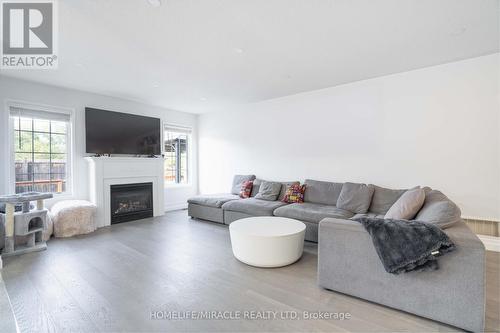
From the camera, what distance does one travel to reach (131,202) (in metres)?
4.86

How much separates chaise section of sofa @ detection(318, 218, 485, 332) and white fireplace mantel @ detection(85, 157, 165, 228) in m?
4.04

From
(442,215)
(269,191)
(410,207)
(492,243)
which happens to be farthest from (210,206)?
(492,243)

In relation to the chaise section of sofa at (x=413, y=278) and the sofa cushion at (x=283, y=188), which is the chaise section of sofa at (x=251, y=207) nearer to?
the sofa cushion at (x=283, y=188)

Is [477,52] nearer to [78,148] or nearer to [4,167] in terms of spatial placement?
[78,148]

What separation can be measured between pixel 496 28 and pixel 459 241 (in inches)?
92.2

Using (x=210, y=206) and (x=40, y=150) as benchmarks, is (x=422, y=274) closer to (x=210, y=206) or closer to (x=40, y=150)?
(x=210, y=206)

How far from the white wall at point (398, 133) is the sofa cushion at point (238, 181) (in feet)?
0.77

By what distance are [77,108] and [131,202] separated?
203 centimetres

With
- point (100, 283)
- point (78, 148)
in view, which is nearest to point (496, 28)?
point (100, 283)

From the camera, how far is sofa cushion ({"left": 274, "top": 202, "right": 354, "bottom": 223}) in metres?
3.27

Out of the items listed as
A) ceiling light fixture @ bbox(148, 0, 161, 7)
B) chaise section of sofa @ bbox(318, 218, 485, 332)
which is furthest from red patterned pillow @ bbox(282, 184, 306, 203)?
ceiling light fixture @ bbox(148, 0, 161, 7)

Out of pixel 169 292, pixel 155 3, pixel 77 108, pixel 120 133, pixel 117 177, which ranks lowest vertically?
pixel 169 292

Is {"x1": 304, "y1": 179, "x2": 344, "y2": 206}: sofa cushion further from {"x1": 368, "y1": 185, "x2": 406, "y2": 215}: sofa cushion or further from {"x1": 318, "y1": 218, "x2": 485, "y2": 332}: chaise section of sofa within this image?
{"x1": 318, "y1": 218, "x2": 485, "y2": 332}: chaise section of sofa

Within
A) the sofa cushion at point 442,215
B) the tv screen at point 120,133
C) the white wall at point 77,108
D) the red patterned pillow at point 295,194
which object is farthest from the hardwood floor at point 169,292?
the tv screen at point 120,133
